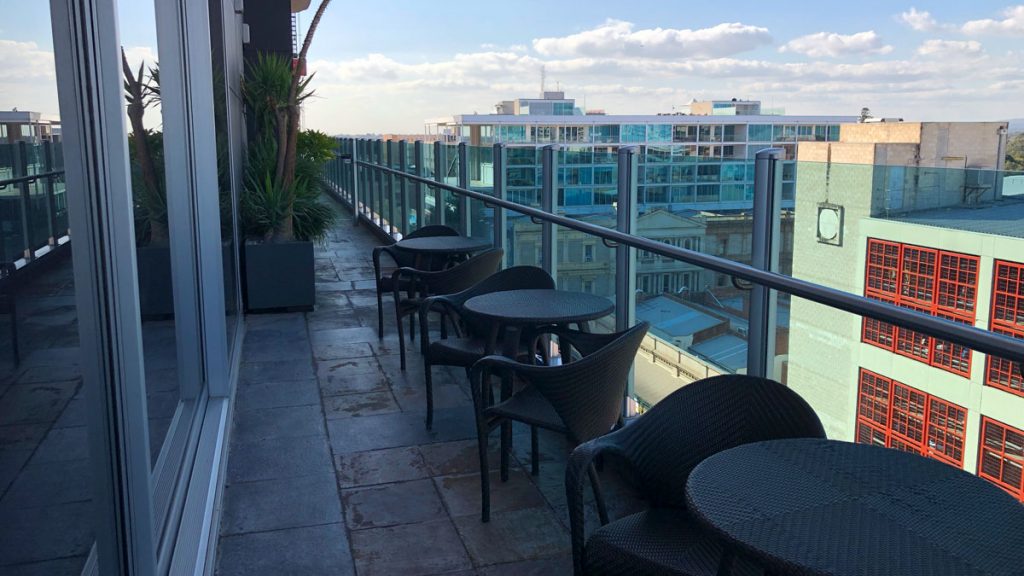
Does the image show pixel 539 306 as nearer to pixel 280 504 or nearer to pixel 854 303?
pixel 280 504

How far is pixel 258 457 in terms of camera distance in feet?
12.0

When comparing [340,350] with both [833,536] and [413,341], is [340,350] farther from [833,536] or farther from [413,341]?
[833,536]

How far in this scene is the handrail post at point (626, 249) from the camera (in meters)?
3.54

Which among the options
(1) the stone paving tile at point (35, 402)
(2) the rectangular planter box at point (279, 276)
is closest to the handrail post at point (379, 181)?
(2) the rectangular planter box at point (279, 276)

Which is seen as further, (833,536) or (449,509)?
(449,509)

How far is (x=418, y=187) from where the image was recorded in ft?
27.3

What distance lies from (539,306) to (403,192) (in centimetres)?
618

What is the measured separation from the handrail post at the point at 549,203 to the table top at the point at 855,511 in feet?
8.69

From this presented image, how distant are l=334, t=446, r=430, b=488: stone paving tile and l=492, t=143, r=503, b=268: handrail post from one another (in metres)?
1.79

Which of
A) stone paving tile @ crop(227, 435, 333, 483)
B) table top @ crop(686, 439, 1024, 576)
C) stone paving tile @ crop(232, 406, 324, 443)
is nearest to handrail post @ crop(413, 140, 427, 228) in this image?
stone paving tile @ crop(232, 406, 324, 443)

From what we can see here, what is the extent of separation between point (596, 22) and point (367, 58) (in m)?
46.0

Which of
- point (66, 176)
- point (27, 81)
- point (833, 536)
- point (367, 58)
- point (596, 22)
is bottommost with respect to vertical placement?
point (833, 536)

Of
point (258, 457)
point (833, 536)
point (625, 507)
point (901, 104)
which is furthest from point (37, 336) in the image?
point (901, 104)

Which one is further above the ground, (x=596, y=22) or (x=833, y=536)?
(x=596, y=22)
